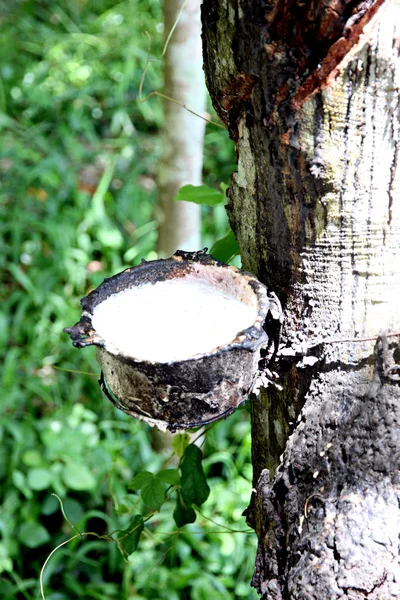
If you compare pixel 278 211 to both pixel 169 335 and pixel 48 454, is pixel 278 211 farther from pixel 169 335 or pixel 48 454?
pixel 48 454

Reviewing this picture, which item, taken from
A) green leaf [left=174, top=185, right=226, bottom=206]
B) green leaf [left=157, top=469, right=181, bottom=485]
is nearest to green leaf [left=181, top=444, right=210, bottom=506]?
green leaf [left=157, top=469, right=181, bottom=485]

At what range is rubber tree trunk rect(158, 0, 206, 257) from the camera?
7.06 ft

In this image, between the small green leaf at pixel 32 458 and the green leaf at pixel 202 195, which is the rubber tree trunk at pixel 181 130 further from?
the green leaf at pixel 202 195

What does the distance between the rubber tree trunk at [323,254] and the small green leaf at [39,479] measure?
139 centimetres

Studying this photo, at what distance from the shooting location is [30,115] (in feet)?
12.6

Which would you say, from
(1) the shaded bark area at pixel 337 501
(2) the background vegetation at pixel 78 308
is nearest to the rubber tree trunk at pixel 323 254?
(1) the shaded bark area at pixel 337 501

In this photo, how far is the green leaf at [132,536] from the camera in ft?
4.89

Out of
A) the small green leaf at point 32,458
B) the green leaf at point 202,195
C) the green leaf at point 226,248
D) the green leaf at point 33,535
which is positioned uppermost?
the green leaf at point 202,195

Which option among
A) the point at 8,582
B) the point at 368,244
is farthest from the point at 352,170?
the point at 8,582

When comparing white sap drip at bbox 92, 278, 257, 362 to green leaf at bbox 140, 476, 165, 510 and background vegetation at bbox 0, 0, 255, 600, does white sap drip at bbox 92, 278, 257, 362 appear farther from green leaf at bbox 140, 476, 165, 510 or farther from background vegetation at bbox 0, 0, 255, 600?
green leaf at bbox 140, 476, 165, 510

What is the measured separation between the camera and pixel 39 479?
7.91 ft

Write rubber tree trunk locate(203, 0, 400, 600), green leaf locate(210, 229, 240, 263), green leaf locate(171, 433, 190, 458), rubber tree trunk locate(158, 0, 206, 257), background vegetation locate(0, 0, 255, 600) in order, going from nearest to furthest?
rubber tree trunk locate(203, 0, 400, 600) → green leaf locate(210, 229, 240, 263) → green leaf locate(171, 433, 190, 458) → rubber tree trunk locate(158, 0, 206, 257) → background vegetation locate(0, 0, 255, 600)

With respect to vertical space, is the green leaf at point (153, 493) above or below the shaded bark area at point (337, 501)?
below

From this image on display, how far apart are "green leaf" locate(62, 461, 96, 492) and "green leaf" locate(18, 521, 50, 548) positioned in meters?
0.18
